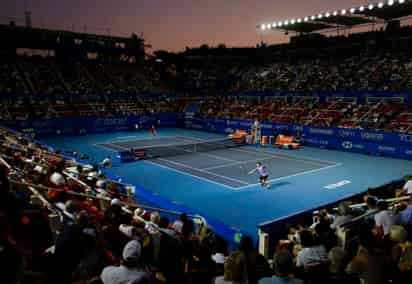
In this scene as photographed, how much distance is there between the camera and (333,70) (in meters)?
44.9

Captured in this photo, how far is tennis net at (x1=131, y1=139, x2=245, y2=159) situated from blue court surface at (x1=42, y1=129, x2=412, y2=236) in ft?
3.16

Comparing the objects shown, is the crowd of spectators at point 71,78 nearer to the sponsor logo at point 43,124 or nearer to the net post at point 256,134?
the sponsor logo at point 43,124

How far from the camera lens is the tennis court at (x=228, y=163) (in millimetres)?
22027

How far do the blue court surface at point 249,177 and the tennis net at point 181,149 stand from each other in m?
0.96

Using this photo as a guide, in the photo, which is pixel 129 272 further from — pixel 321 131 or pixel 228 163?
pixel 321 131

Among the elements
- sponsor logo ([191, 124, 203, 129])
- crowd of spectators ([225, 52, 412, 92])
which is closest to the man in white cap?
crowd of spectators ([225, 52, 412, 92])

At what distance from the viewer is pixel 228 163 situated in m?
26.2

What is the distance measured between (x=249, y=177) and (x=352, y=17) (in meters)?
27.2

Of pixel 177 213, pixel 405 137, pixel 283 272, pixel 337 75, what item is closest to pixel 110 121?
pixel 337 75

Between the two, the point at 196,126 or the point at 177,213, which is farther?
the point at 196,126

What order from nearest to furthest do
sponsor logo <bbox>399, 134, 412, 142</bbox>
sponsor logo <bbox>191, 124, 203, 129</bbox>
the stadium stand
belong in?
the stadium stand, sponsor logo <bbox>399, 134, 412, 142</bbox>, sponsor logo <bbox>191, 124, 203, 129</bbox>

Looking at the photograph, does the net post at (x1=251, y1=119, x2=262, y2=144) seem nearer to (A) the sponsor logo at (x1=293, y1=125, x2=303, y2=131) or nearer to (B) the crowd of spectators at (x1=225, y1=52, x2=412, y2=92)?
(A) the sponsor logo at (x1=293, y1=125, x2=303, y2=131)

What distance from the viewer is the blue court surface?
53.9 ft

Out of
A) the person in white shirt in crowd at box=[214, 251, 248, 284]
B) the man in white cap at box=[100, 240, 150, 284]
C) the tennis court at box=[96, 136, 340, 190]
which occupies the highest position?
the man in white cap at box=[100, 240, 150, 284]
